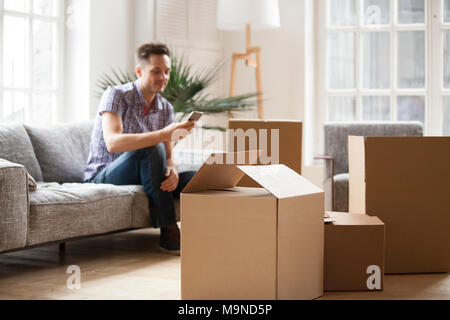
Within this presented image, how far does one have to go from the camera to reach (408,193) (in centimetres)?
281

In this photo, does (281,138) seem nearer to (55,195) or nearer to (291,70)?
(55,195)

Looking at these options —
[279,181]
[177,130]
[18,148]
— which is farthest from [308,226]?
[18,148]

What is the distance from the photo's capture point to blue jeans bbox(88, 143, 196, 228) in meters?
3.27

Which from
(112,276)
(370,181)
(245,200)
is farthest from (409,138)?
(112,276)

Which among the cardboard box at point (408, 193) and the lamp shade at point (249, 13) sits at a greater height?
the lamp shade at point (249, 13)

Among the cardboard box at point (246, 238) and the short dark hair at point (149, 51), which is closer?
the cardboard box at point (246, 238)

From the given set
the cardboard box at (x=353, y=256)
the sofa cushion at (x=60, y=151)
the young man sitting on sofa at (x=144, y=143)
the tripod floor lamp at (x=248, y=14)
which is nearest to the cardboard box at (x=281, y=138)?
the young man sitting on sofa at (x=144, y=143)

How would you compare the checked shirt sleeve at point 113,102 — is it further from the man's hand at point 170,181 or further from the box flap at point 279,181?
the box flap at point 279,181

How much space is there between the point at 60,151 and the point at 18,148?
263 mm

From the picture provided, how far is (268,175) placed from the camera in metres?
2.28

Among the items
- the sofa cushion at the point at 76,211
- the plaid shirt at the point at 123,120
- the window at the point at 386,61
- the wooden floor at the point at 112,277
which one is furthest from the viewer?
the window at the point at 386,61

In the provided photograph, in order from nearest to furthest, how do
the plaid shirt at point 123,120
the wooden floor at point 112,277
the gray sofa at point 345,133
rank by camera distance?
the wooden floor at point 112,277 < the plaid shirt at point 123,120 < the gray sofa at point 345,133

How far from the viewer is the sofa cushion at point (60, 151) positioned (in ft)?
11.3

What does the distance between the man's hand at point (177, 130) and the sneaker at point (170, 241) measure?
1.53 feet
